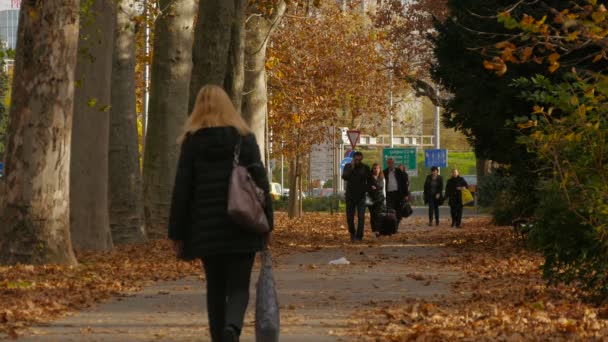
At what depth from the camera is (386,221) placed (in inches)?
1204

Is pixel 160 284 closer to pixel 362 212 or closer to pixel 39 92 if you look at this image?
pixel 39 92

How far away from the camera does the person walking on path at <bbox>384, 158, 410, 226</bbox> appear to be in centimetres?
3306

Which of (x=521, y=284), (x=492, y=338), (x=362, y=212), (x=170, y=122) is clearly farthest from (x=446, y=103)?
(x=492, y=338)

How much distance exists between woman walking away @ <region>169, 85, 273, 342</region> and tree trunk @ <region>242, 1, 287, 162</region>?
2480cm

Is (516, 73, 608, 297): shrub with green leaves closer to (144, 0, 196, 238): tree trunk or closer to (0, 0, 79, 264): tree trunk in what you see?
(0, 0, 79, 264): tree trunk

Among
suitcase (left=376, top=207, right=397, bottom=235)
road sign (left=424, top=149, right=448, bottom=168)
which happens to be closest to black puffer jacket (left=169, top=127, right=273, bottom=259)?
suitcase (left=376, top=207, right=397, bottom=235)

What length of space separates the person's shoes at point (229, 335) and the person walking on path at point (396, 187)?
79.9 feet

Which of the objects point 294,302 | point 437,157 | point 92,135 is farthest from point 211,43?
point 437,157

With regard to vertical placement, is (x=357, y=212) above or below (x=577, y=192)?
below

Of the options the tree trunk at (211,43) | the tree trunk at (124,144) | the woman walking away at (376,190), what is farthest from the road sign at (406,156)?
the tree trunk at (124,144)

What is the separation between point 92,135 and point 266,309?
1241 cm

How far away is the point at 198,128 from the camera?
29.5ft

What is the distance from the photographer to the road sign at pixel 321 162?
50969 millimetres

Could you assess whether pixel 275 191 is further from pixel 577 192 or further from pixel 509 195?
pixel 577 192
